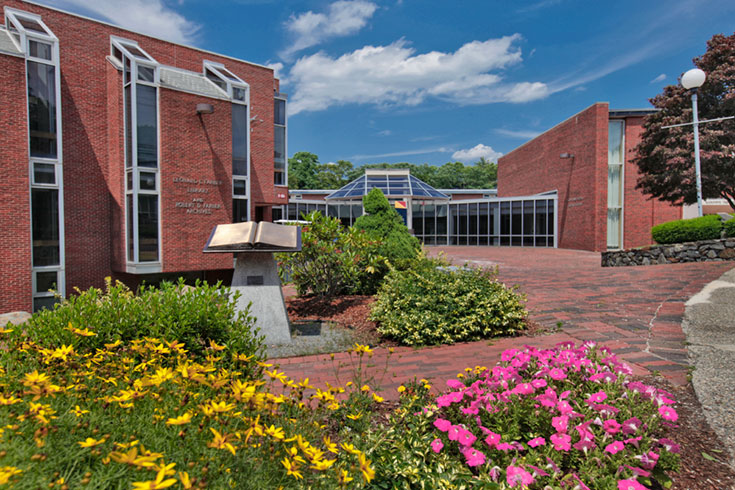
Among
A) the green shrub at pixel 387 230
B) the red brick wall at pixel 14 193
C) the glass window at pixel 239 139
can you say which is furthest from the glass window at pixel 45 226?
the green shrub at pixel 387 230

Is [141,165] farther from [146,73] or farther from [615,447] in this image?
[615,447]

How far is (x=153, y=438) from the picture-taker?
145cm

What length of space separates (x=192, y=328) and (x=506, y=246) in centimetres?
2560

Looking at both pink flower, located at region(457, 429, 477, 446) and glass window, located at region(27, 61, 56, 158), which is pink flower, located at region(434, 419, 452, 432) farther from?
glass window, located at region(27, 61, 56, 158)

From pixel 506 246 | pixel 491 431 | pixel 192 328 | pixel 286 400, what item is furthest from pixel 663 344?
pixel 506 246

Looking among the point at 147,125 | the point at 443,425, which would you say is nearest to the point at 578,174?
the point at 147,125

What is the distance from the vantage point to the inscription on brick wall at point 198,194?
13742 millimetres

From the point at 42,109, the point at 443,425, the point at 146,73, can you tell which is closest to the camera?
the point at 443,425

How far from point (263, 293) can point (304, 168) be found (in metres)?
59.3

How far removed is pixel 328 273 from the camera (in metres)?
7.76

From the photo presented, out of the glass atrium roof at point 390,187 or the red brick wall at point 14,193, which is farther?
the glass atrium roof at point 390,187

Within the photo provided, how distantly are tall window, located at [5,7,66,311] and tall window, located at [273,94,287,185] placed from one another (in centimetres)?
1112

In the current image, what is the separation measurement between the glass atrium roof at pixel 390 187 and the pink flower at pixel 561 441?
2520 centimetres

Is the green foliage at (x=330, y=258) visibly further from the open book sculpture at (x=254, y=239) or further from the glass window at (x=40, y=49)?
the glass window at (x=40, y=49)
